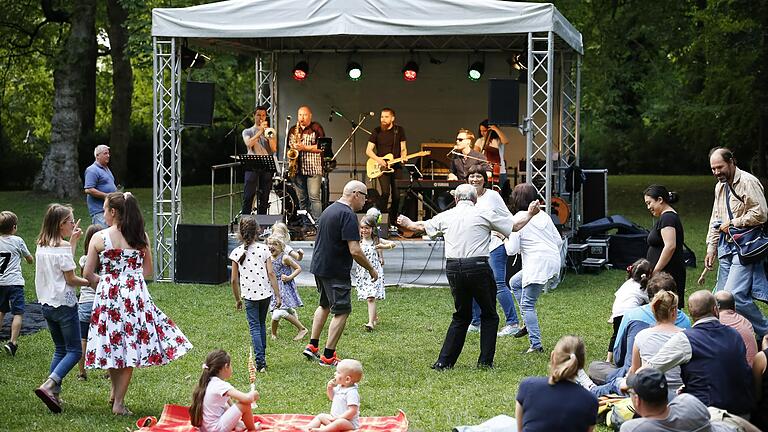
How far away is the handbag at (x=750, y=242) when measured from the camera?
8.45 metres

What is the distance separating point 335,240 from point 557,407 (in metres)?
3.72

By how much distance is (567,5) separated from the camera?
76.8ft

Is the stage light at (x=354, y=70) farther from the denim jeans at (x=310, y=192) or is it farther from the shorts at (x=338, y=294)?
the shorts at (x=338, y=294)

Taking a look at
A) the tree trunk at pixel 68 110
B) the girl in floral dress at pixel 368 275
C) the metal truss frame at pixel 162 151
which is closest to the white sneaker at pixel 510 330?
the girl in floral dress at pixel 368 275

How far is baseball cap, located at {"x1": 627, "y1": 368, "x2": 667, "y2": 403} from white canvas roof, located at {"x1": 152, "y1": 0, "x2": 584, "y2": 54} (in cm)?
878

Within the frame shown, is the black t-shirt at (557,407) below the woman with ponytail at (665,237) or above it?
below

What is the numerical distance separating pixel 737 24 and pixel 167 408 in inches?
719

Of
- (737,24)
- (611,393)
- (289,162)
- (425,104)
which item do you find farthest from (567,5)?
(611,393)

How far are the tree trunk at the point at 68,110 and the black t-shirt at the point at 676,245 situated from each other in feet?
60.8

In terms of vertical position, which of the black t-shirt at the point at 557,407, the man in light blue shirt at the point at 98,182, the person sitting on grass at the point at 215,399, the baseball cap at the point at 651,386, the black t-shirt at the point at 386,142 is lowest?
the person sitting on grass at the point at 215,399

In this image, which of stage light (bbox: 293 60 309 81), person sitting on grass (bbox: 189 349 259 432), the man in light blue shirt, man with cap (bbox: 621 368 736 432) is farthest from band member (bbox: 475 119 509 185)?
man with cap (bbox: 621 368 736 432)

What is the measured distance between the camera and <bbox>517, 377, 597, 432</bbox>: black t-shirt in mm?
5285

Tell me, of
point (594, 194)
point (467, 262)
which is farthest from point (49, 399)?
point (594, 194)

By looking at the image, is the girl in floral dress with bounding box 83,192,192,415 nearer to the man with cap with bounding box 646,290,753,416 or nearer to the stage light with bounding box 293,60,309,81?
the man with cap with bounding box 646,290,753,416
